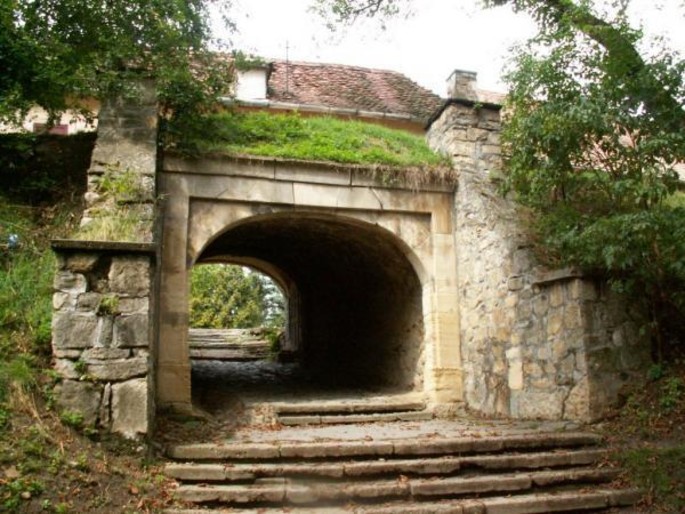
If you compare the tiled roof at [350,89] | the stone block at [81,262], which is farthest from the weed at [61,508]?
the tiled roof at [350,89]

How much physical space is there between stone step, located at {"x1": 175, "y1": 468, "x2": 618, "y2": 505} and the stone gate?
86 centimetres

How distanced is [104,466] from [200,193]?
3.97m

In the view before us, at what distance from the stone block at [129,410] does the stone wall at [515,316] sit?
13.6 feet

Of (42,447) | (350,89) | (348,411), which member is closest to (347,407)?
(348,411)

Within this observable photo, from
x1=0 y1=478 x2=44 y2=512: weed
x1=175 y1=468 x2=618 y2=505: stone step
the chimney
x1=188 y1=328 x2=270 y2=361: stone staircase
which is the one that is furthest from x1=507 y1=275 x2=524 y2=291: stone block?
x1=188 y1=328 x2=270 y2=361: stone staircase

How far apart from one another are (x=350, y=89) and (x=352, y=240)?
5.19 metres

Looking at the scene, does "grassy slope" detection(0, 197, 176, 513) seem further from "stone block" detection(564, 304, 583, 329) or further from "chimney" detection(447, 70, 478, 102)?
"chimney" detection(447, 70, 478, 102)

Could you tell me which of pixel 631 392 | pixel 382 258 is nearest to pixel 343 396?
pixel 382 258

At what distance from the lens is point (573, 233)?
624 cm

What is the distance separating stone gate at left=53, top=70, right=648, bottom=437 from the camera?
17.8ft

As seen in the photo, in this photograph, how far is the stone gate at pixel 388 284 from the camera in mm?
5414

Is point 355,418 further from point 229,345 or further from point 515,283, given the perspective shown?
point 229,345

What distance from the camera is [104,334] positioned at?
5363mm

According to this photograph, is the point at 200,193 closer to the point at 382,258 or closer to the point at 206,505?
the point at 382,258
